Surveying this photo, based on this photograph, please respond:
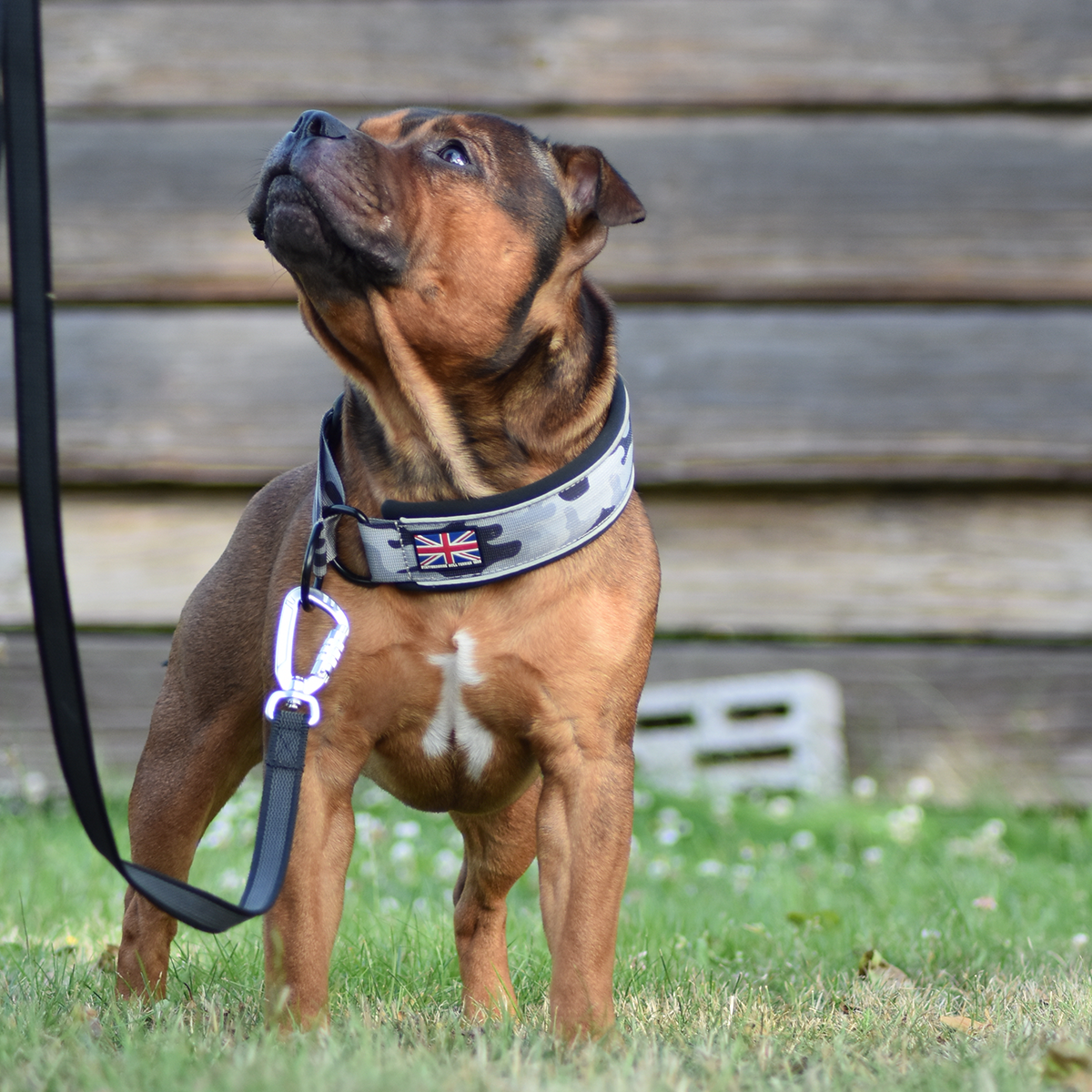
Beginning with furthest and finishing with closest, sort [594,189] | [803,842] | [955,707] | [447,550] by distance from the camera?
[955,707]
[803,842]
[594,189]
[447,550]

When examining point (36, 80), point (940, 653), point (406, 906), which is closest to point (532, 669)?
point (36, 80)

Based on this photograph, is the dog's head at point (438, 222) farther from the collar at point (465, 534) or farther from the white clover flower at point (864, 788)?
the white clover flower at point (864, 788)

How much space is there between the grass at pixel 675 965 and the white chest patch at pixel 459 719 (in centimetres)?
49

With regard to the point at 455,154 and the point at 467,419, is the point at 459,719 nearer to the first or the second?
the point at 467,419

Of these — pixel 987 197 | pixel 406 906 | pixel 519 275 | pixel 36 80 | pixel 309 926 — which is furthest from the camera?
pixel 987 197

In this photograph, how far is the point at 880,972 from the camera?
9.34 feet

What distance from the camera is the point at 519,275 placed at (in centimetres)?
239

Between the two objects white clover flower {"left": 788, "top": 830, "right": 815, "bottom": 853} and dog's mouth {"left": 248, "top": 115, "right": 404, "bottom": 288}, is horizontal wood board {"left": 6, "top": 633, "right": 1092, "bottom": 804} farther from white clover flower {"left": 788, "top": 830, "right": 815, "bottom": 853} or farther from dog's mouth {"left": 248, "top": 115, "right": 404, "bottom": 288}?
dog's mouth {"left": 248, "top": 115, "right": 404, "bottom": 288}

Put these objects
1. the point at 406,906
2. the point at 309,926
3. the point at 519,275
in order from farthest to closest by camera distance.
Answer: the point at 406,906, the point at 519,275, the point at 309,926

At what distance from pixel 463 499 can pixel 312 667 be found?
0.42m

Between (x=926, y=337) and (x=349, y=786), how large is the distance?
3.57 metres

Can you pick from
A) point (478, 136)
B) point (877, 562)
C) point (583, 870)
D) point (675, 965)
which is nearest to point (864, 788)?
point (877, 562)

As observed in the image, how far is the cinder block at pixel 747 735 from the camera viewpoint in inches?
198

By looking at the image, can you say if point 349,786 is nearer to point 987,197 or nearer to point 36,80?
point 36,80
